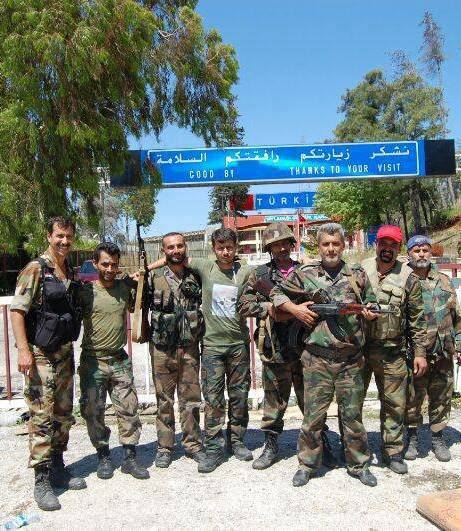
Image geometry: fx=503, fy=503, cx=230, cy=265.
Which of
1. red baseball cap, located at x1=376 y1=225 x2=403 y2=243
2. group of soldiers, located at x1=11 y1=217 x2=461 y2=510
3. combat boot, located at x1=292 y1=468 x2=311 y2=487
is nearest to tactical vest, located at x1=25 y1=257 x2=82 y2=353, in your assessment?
group of soldiers, located at x1=11 y1=217 x2=461 y2=510

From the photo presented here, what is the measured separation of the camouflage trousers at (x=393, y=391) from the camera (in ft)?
11.2

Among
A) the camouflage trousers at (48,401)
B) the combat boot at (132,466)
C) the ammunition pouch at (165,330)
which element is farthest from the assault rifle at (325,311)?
the camouflage trousers at (48,401)

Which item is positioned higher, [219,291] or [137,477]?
[219,291]

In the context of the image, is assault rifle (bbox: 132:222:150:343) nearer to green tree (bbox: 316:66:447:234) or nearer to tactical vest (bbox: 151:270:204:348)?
tactical vest (bbox: 151:270:204:348)

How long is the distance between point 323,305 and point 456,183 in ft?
144

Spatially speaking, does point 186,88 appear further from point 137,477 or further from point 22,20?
point 137,477

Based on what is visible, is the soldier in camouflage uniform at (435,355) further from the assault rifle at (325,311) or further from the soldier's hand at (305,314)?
the soldier's hand at (305,314)

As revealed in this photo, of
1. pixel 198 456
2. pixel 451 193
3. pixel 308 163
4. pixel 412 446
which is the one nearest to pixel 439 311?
pixel 412 446

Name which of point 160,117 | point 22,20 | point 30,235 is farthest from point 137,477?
point 160,117

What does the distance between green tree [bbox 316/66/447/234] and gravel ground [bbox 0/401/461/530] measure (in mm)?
28935

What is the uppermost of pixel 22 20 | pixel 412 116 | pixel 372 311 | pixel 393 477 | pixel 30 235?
pixel 412 116

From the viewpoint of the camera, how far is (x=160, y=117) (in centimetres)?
1053

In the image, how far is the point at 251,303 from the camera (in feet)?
11.3

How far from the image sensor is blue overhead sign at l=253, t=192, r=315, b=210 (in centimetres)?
2045
